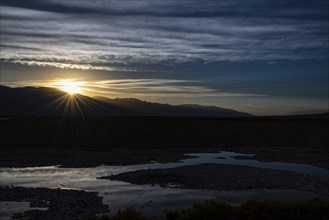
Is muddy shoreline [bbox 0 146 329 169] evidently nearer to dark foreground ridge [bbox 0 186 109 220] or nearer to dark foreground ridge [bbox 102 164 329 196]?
dark foreground ridge [bbox 102 164 329 196]

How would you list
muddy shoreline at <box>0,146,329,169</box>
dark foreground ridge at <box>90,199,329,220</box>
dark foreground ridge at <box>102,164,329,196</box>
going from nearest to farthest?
dark foreground ridge at <box>90,199,329,220</box>, dark foreground ridge at <box>102,164,329,196</box>, muddy shoreline at <box>0,146,329,169</box>

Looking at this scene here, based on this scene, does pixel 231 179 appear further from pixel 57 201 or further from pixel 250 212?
pixel 57 201

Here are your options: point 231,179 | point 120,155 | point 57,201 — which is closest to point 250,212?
point 57,201

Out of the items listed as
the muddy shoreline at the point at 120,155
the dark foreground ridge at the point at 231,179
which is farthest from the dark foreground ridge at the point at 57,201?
the muddy shoreline at the point at 120,155

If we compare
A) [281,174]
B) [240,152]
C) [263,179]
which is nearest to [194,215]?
[263,179]

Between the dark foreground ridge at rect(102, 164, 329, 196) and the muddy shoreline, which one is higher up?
the muddy shoreline

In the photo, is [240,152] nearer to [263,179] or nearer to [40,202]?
[263,179]

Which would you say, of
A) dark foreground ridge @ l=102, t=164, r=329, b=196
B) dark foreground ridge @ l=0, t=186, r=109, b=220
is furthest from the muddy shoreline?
dark foreground ridge @ l=0, t=186, r=109, b=220

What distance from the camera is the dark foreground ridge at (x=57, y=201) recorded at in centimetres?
1822

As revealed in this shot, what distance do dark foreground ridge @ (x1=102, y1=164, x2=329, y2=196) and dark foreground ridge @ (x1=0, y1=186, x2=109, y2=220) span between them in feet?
18.0

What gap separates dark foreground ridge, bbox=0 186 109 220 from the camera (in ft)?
59.8

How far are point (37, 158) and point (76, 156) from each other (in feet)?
11.8

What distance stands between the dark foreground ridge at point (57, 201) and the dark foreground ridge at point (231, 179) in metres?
5.49

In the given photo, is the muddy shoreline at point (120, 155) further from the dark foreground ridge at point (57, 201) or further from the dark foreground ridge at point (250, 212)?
the dark foreground ridge at point (250, 212)
